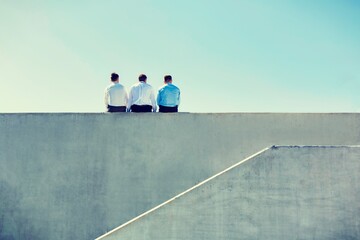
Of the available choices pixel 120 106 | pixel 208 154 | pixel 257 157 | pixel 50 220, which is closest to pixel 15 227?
pixel 50 220

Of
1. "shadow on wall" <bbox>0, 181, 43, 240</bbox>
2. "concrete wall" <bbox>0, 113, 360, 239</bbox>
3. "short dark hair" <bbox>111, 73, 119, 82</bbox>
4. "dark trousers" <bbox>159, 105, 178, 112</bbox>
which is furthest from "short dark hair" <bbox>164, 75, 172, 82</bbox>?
"shadow on wall" <bbox>0, 181, 43, 240</bbox>

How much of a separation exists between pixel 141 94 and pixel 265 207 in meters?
3.25

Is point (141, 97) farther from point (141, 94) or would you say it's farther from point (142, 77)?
point (142, 77)

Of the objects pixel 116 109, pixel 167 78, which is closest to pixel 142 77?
pixel 167 78

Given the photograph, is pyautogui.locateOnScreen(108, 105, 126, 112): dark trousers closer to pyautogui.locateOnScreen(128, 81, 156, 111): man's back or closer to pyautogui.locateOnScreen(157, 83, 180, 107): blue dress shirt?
pyautogui.locateOnScreen(128, 81, 156, 111): man's back

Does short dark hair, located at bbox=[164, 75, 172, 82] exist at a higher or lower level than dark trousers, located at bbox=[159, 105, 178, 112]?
higher

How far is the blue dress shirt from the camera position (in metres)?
7.21

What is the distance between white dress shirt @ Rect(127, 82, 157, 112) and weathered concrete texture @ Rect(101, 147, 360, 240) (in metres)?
2.54

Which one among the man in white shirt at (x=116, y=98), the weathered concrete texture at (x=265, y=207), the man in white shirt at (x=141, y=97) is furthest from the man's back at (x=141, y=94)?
the weathered concrete texture at (x=265, y=207)

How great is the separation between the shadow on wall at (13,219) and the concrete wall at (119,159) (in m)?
0.02

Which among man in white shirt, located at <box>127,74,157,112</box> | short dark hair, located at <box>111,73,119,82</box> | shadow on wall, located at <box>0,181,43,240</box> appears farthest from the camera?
short dark hair, located at <box>111,73,119,82</box>

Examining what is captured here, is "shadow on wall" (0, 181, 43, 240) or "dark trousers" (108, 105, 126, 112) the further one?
"dark trousers" (108, 105, 126, 112)

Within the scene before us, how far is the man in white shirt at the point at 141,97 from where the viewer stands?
284 inches

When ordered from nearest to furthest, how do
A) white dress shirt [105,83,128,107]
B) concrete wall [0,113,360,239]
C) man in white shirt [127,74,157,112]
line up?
1. concrete wall [0,113,360,239]
2. man in white shirt [127,74,157,112]
3. white dress shirt [105,83,128,107]
